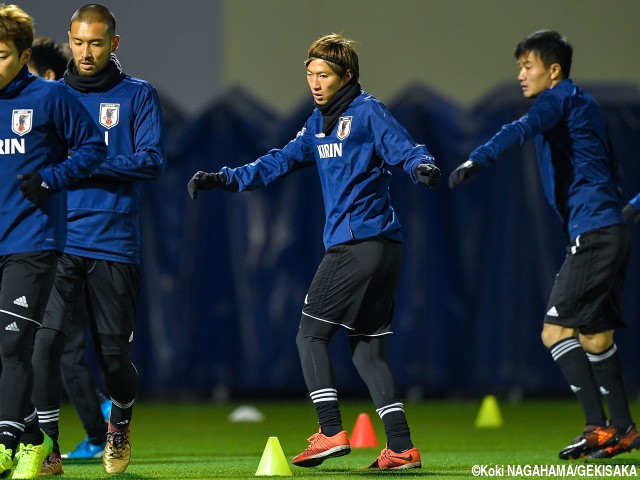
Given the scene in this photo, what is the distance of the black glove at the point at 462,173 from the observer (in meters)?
5.63

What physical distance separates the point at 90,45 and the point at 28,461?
79.2 inches

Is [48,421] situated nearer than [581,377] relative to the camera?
Yes

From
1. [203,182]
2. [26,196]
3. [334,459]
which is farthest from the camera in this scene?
[334,459]

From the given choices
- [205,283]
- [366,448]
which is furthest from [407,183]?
[366,448]

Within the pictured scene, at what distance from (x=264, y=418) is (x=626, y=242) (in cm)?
470

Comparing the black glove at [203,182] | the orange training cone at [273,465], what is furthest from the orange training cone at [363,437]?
the black glove at [203,182]

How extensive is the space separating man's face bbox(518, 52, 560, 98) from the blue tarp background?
5147 millimetres

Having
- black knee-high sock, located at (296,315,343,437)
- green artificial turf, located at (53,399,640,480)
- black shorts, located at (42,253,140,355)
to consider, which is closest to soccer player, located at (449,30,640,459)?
green artificial turf, located at (53,399,640,480)

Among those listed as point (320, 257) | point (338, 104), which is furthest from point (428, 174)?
point (320, 257)

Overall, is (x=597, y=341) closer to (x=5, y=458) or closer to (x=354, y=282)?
(x=354, y=282)

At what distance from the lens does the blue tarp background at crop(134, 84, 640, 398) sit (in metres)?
12.0

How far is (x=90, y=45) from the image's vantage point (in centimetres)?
598

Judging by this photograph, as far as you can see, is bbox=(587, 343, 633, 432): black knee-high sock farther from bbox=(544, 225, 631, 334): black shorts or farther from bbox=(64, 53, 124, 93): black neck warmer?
bbox=(64, 53, 124, 93): black neck warmer

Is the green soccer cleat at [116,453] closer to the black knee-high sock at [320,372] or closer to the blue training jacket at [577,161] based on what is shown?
the black knee-high sock at [320,372]
